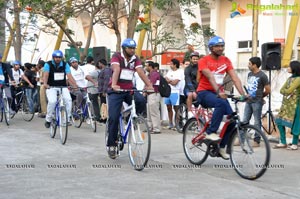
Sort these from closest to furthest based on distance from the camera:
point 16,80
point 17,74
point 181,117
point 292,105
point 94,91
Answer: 1. point 292,105
2. point 181,117
3. point 94,91
4. point 16,80
5. point 17,74

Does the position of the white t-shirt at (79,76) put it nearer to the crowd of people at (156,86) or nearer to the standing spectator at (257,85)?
the crowd of people at (156,86)

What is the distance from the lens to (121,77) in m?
7.53

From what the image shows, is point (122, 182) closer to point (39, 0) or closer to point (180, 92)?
point (180, 92)

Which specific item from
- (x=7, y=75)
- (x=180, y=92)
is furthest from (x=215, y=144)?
(x=7, y=75)

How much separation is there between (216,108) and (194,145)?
1.03m

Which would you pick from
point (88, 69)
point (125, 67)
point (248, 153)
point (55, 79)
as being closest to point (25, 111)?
point (88, 69)

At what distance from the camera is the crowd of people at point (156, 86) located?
23.0 feet

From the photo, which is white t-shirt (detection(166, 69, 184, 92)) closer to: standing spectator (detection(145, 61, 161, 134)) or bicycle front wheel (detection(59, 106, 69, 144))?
standing spectator (detection(145, 61, 161, 134))

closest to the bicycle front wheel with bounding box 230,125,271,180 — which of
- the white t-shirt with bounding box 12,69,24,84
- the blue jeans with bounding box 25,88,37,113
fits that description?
the blue jeans with bounding box 25,88,37,113

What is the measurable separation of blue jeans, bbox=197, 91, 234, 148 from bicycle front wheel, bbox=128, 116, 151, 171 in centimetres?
94

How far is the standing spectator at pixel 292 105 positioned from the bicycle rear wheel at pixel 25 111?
8117 mm

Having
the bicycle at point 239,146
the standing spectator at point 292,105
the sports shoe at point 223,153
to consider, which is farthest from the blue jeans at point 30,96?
the sports shoe at point 223,153

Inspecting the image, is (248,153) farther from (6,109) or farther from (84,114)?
(6,109)

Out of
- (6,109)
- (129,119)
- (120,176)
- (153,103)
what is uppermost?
(129,119)
